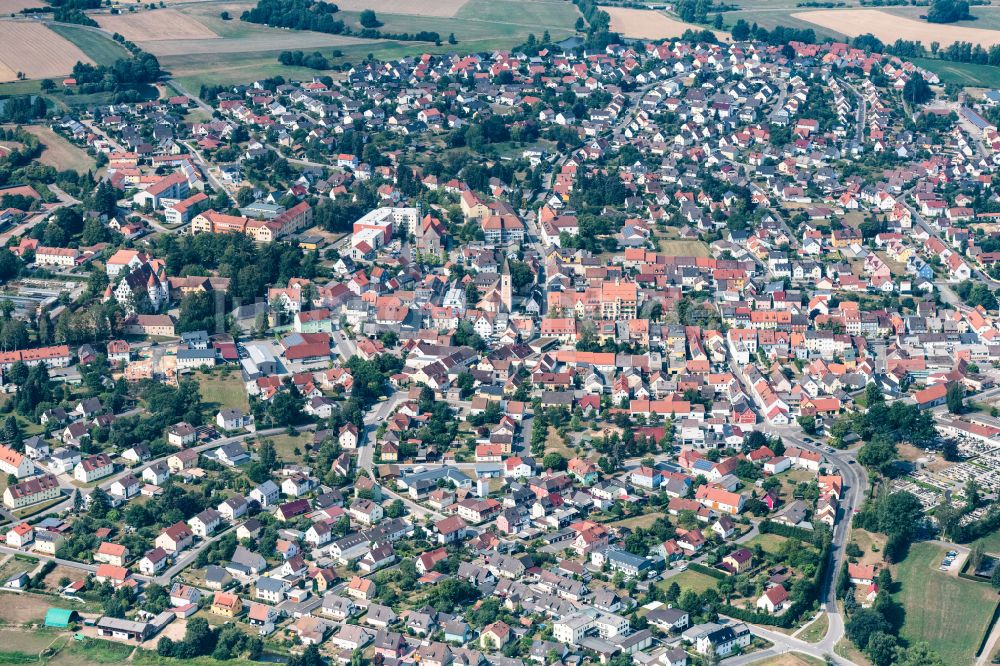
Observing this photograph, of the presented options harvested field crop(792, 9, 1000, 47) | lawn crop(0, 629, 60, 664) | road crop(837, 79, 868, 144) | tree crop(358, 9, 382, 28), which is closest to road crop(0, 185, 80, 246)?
lawn crop(0, 629, 60, 664)

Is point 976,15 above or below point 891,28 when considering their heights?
above

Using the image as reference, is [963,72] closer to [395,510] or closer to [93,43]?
[93,43]

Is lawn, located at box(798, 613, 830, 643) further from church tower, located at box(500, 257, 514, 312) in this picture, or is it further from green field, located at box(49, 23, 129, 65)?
green field, located at box(49, 23, 129, 65)

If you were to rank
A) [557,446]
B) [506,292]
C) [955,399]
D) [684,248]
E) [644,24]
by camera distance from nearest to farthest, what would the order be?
[557,446] → [955,399] → [506,292] → [684,248] → [644,24]

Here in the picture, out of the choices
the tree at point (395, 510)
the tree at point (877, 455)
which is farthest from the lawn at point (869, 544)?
the tree at point (395, 510)

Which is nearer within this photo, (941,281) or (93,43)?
(941,281)

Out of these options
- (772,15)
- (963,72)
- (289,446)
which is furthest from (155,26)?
(289,446)

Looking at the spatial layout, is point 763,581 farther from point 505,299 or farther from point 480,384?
point 505,299

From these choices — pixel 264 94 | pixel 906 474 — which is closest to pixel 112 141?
pixel 264 94
